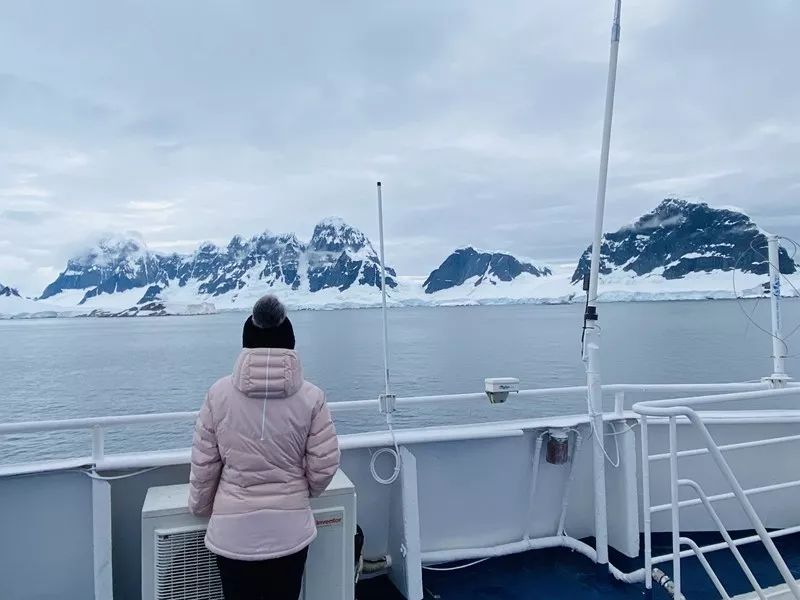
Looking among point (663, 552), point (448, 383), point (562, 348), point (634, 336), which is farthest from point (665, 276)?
point (663, 552)

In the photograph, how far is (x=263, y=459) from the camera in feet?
7.78

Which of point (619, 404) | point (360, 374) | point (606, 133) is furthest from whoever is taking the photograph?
point (360, 374)

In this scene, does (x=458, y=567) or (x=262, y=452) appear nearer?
(x=262, y=452)

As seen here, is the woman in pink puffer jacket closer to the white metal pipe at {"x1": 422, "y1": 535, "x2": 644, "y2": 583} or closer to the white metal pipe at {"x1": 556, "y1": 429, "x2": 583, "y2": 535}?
the white metal pipe at {"x1": 422, "y1": 535, "x2": 644, "y2": 583}

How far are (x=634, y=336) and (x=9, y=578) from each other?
1997 inches

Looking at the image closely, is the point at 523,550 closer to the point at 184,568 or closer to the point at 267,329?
the point at 184,568

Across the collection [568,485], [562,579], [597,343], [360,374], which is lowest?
[360,374]

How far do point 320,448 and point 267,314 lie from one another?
1.95 ft

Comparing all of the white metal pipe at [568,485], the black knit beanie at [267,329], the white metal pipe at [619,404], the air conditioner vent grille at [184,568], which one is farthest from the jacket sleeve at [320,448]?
the white metal pipe at [619,404]

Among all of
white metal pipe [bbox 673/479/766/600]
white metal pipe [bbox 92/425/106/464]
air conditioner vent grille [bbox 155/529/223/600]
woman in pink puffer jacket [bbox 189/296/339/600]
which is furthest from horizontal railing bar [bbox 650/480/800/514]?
white metal pipe [bbox 92/425/106/464]

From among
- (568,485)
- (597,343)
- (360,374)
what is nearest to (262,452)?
(597,343)

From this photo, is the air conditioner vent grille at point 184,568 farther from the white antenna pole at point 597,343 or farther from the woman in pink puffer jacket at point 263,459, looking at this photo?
the white antenna pole at point 597,343

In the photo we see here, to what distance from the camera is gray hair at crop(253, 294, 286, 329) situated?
2447 millimetres

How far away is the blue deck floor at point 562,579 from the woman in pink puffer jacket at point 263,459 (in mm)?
1516
